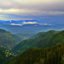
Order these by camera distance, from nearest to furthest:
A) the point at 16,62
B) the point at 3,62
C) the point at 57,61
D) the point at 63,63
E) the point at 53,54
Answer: the point at 63,63, the point at 57,61, the point at 53,54, the point at 16,62, the point at 3,62

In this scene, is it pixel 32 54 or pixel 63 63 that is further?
pixel 32 54

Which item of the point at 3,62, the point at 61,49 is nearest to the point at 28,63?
the point at 61,49

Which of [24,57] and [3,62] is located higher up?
[24,57]

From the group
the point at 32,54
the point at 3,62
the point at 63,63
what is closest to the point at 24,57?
the point at 32,54

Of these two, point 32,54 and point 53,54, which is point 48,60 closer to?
point 53,54

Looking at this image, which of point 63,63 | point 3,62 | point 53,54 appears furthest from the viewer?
point 3,62

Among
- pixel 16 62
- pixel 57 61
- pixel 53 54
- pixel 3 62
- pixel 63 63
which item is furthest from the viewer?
pixel 3 62

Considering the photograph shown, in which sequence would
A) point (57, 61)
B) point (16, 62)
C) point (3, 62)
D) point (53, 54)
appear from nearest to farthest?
point (57, 61)
point (53, 54)
point (16, 62)
point (3, 62)

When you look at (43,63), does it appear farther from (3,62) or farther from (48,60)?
(3,62)

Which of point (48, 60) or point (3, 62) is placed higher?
point (48, 60)
